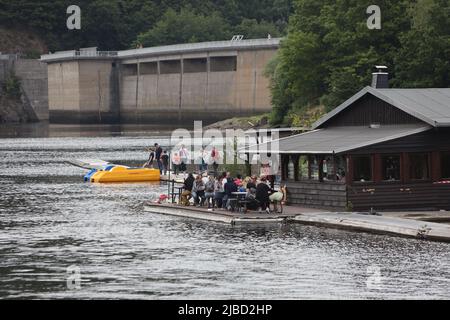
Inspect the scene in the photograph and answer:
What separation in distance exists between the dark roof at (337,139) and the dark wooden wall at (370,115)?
0.27 m

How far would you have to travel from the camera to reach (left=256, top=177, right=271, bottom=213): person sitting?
1821 inches

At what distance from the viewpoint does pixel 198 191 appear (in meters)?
50.3

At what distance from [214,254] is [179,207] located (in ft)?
39.8

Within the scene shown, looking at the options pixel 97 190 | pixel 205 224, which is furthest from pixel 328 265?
pixel 97 190

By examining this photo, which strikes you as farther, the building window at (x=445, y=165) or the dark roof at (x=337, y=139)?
the building window at (x=445, y=165)

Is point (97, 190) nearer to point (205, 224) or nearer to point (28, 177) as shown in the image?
point (28, 177)

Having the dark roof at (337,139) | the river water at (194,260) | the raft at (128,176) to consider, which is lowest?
the river water at (194,260)

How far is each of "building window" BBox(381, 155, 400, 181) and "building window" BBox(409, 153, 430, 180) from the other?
55cm

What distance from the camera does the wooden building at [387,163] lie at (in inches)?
1802

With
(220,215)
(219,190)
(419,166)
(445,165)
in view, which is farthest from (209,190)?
(445,165)

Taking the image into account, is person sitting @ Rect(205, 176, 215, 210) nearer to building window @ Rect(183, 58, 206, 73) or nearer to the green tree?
the green tree

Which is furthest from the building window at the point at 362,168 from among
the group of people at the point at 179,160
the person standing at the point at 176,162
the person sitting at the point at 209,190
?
the person standing at the point at 176,162

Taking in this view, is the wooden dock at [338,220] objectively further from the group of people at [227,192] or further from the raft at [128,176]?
the raft at [128,176]
